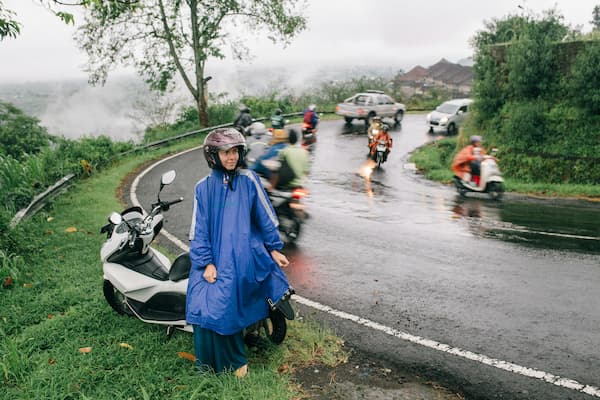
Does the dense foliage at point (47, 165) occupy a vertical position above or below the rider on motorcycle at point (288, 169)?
below

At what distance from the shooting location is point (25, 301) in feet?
20.7

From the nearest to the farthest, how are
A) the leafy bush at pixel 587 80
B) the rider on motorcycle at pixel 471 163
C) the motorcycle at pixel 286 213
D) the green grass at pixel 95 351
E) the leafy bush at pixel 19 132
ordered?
1. the green grass at pixel 95 351
2. the motorcycle at pixel 286 213
3. the rider on motorcycle at pixel 471 163
4. the leafy bush at pixel 587 80
5. the leafy bush at pixel 19 132

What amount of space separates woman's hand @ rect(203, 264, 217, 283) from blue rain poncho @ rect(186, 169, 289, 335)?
0.03 meters

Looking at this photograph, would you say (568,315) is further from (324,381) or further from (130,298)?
(130,298)

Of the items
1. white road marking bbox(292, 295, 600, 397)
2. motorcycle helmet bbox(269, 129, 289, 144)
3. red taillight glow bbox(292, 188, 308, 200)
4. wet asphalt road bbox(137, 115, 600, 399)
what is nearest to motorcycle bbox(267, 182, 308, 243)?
red taillight glow bbox(292, 188, 308, 200)

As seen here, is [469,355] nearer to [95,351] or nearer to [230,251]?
[230,251]

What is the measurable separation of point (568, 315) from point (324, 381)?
10.2 feet

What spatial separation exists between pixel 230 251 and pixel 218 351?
89 cm

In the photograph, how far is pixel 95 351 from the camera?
A: 4945mm

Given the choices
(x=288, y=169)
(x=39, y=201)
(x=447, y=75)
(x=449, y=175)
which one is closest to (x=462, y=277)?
(x=288, y=169)

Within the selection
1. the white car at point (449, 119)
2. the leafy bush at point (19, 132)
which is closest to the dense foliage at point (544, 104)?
the white car at point (449, 119)

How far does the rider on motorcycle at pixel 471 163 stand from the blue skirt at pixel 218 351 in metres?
10.4

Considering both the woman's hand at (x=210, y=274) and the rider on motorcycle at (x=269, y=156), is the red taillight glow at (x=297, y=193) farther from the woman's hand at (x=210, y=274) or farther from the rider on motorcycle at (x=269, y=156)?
the woman's hand at (x=210, y=274)

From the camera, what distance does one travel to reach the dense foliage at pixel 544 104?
51.5 feet
